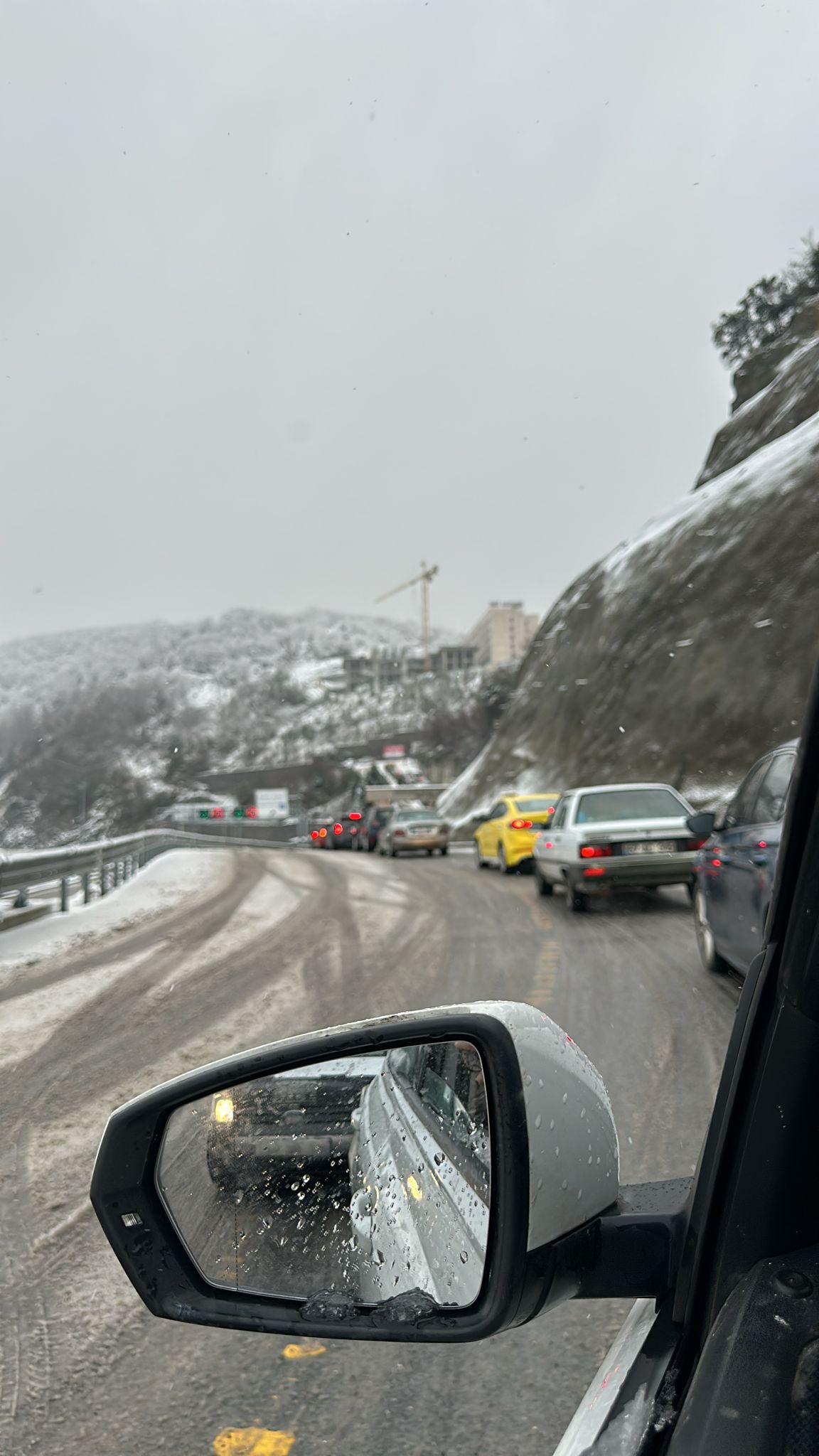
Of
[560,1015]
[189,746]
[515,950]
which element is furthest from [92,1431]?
[515,950]

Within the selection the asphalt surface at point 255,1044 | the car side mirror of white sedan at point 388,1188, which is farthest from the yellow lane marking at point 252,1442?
the car side mirror of white sedan at point 388,1188

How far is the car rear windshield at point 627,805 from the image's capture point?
11.5 metres

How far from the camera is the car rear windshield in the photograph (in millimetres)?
11531

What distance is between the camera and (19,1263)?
3.38m

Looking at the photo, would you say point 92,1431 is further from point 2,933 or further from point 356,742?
point 356,742

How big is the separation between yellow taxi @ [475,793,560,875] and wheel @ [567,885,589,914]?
5749 millimetres

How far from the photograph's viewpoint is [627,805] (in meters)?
11.9

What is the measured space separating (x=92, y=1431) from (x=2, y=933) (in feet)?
24.8

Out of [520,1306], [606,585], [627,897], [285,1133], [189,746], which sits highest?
[606,585]

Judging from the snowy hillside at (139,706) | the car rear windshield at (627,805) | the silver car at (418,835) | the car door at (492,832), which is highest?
the snowy hillside at (139,706)

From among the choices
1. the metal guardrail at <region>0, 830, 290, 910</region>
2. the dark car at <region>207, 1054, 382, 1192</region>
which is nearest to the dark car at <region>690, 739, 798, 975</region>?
the dark car at <region>207, 1054, 382, 1192</region>

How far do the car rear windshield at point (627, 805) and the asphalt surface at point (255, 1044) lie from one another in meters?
0.98

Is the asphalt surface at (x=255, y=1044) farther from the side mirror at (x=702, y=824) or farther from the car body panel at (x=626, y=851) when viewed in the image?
Answer: the side mirror at (x=702, y=824)

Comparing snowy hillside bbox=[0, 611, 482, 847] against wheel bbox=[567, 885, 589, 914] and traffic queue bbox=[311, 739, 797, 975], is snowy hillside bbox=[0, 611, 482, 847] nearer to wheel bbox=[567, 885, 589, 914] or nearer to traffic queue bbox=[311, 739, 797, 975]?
traffic queue bbox=[311, 739, 797, 975]
